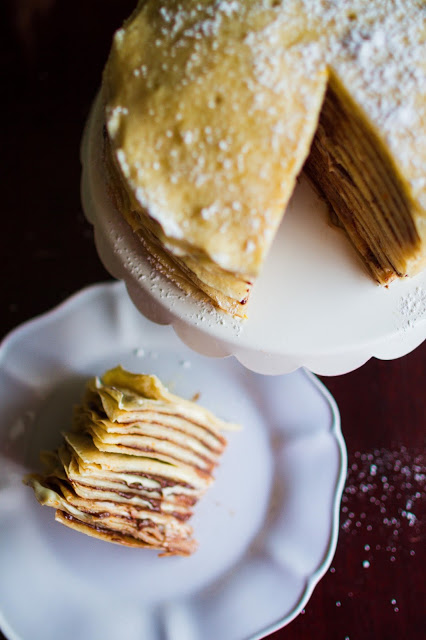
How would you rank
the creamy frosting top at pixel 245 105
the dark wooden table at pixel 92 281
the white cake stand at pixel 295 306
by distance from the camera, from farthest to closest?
the dark wooden table at pixel 92 281 < the white cake stand at pixel 295 306 < the creamy frosting top at pixel 245 105

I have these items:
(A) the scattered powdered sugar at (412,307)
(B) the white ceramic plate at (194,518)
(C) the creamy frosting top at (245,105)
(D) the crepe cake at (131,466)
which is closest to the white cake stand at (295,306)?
(A) the scattered powdered sugar at (412,307)

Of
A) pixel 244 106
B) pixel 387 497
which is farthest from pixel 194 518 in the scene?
pixel 244 106

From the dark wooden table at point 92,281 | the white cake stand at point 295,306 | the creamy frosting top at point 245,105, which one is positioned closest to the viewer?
the creamy frosting top at point 245,105

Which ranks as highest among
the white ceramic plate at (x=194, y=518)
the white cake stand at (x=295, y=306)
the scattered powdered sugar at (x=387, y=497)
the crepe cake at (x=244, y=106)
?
the crepe cake at (x=244, y=106)

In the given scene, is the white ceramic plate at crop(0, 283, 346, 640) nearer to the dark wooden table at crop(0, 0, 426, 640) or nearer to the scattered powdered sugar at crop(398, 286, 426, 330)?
the dark wooden table at crop(0, 0, 426, 640)

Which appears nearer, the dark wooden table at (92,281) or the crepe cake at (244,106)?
the crepe cake at (244,106)

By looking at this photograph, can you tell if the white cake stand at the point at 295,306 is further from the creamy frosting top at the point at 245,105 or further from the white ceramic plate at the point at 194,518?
the white ceramic plate at the point at 194,518

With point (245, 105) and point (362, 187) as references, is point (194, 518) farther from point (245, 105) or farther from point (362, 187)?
point (245, 105)

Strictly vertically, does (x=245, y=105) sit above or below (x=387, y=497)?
above
